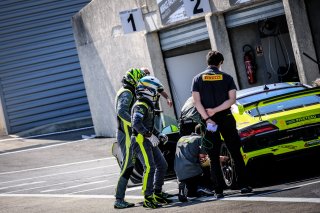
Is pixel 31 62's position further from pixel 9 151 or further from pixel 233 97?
pixel 233 97

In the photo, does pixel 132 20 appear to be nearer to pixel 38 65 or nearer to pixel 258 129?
pixel 258 129

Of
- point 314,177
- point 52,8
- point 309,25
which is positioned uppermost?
point 52,8

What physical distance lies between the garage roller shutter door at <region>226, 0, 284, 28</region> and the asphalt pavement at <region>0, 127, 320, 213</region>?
4.09m

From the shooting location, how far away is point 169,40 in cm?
2155

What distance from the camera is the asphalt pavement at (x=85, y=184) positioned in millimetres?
9906

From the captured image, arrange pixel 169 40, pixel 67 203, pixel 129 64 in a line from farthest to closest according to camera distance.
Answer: pixel 129 64, pixel 169 40, pixel 67 203

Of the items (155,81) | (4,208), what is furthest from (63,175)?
(155,81)

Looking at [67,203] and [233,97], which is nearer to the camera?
[233,97]

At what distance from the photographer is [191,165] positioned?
11.7 meters

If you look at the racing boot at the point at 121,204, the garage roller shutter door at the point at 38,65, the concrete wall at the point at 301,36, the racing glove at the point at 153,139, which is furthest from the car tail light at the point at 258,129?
the garage roller shutter door at the point at 38,65

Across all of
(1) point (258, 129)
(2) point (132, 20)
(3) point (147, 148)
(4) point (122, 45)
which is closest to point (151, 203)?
(3) point (147, 148)

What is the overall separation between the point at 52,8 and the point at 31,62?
2069 mm

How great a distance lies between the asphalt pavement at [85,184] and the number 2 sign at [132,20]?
309cm

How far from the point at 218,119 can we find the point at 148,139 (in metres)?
1.11
